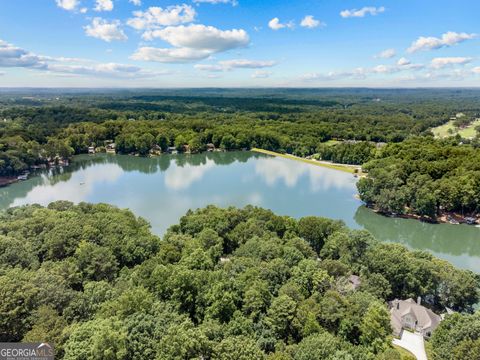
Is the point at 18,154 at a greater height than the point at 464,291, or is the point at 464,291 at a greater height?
the point at 18,154

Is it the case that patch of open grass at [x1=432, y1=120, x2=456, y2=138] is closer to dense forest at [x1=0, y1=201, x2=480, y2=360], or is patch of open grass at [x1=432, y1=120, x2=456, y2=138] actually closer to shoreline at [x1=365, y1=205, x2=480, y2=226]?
shoreline at [x1=365, y1=205, x2=480, y2=226]

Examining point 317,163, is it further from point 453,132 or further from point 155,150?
point 453,132

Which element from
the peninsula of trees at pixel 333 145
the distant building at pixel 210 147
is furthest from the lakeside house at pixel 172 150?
the distant building at pixel 210 147

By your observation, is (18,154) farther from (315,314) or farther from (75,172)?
(315,314)

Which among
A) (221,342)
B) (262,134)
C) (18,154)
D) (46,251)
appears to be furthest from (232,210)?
(262,134)

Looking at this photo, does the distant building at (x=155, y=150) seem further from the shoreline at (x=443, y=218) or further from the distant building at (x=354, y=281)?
the distant building at (x=354, y=281)
